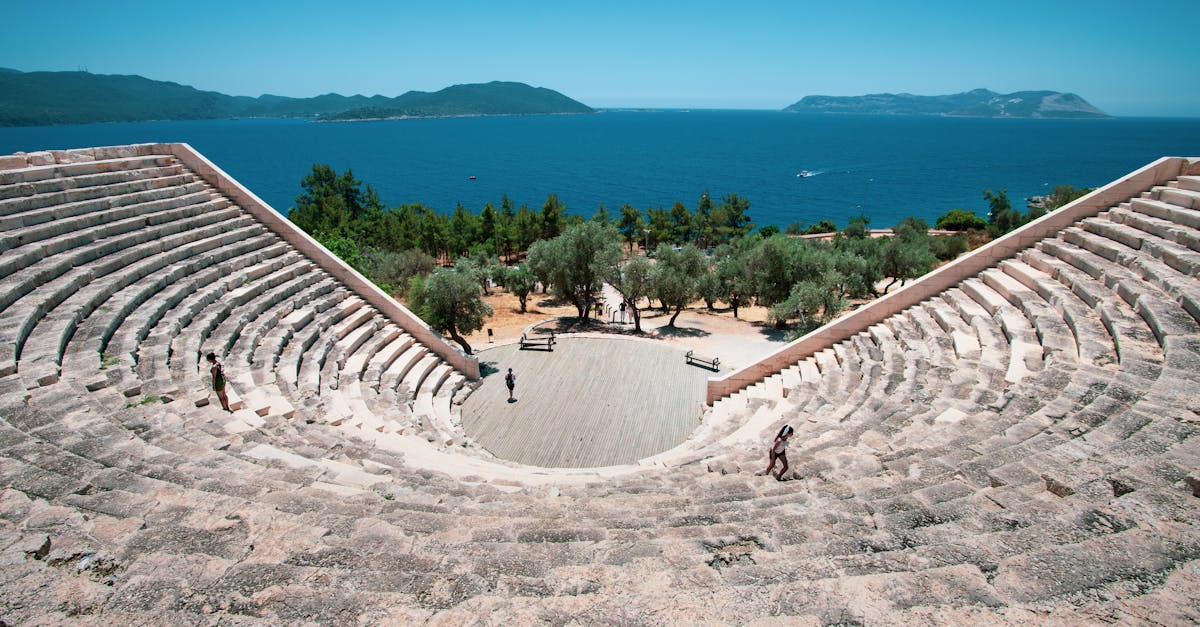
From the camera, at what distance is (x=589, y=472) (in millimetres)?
10414

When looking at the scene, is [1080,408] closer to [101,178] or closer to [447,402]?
[447,402]

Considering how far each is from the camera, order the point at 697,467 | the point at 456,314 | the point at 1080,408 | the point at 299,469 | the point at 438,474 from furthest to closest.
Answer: the point at 456,314 < the point at 697,467 < the point at 438,474 < the point at 1080,408 < the point at 299,469

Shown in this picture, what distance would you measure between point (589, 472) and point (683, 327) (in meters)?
16.1

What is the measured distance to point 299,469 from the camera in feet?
23.0

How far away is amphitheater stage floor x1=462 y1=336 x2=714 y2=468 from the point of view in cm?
1388

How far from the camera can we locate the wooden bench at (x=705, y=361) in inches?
765

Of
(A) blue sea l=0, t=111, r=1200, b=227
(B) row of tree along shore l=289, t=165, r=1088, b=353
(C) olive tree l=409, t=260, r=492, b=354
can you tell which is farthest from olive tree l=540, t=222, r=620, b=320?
(A) blue sea l=0, t=111, r=1200, b=227

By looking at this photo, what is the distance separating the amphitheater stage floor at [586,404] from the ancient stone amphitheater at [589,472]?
4.16 ft

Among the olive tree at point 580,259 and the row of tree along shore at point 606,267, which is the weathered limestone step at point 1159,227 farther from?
the olive tree at point 580,259

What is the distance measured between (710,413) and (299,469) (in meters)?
10.6

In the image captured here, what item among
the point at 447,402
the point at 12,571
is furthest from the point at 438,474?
the point at 447,402

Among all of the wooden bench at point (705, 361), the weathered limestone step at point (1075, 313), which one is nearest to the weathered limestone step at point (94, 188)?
the wooden bench at point (705, 361)

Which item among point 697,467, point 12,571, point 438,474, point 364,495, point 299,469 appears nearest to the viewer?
point 12,571

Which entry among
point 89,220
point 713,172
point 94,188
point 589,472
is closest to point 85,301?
point 89,220
